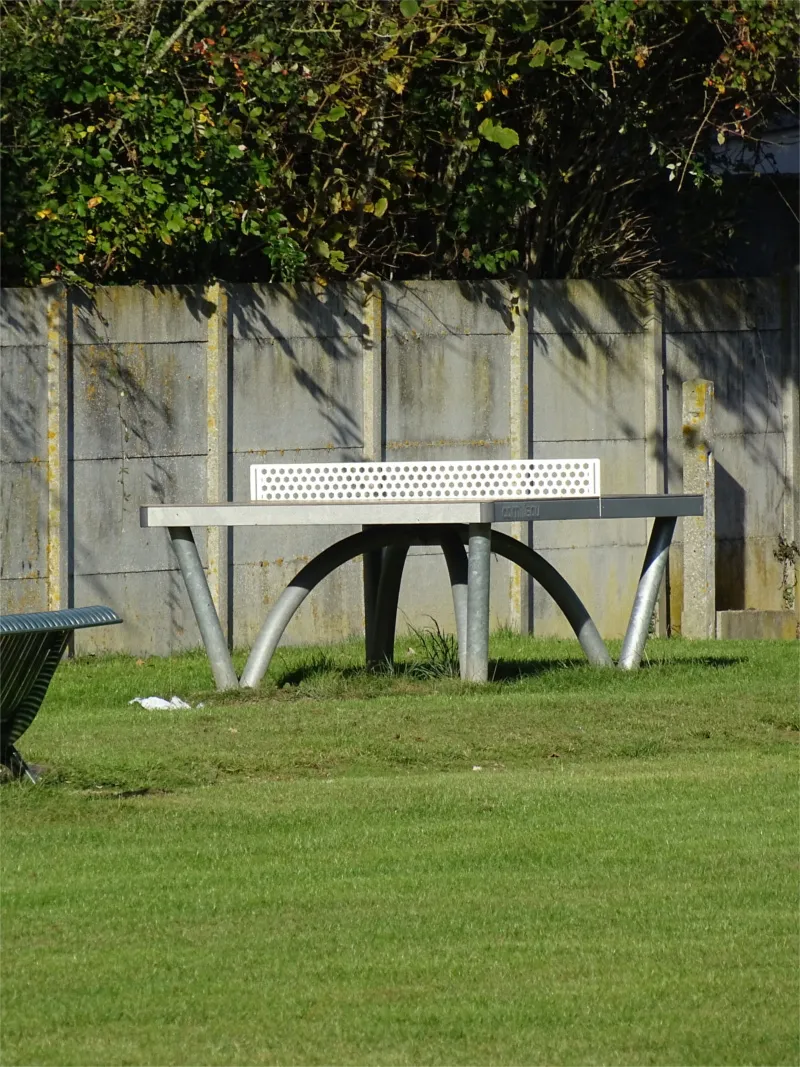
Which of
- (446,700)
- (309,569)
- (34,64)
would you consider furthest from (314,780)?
(34,64)

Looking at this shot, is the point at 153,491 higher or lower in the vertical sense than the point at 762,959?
higher

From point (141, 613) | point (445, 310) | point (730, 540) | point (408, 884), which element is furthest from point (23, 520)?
point (408, 884)

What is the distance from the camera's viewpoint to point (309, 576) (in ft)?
40.2

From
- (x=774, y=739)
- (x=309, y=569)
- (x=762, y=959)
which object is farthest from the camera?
(x=309, y=569)

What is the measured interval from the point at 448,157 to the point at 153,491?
155 inches

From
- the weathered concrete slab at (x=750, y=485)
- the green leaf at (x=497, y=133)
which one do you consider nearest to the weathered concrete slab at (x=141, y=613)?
the green leaf at (x=497, y=133)

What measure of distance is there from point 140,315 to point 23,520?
1.78 metres

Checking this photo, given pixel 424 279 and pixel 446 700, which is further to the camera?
pixel 424 279

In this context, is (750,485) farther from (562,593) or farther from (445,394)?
(562,593)

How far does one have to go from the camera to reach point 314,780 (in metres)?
8.99

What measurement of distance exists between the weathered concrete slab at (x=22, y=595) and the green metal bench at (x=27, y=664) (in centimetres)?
469

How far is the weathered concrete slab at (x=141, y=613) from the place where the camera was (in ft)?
A: 44.5

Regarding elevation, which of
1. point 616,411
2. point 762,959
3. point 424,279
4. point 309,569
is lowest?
point 762,959

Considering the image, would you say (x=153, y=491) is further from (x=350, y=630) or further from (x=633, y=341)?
(x=633, y=341)
